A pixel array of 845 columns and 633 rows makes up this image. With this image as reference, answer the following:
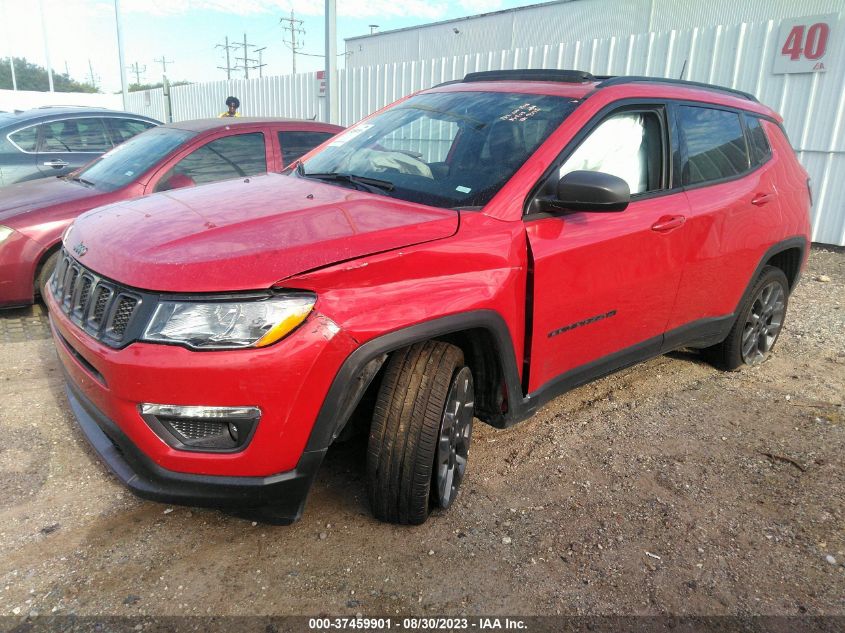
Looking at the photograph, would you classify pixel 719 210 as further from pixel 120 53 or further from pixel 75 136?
pixel 120 53

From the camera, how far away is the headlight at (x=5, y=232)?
15.2ft

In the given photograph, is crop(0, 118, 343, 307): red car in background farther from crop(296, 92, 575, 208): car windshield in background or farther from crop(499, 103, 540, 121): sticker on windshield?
crop(499, 103, 540, 121): sticker on windshield

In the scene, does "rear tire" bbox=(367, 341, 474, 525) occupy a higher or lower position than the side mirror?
lower

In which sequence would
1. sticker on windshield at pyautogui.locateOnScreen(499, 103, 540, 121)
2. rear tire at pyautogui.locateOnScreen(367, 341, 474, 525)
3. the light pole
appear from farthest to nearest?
the light pole < sticker on windshield at pyautogui.locateOnScreen(499, 103, 540, 121) < rear tire at pyautogui.locateOnScreen(367, 341, 474, 525)

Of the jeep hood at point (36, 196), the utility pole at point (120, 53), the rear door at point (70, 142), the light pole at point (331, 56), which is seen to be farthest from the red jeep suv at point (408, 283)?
the utility pole at point (120, 53)

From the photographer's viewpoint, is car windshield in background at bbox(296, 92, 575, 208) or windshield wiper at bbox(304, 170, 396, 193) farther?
windshield wiper at bbox(304, 170, 396, 193)

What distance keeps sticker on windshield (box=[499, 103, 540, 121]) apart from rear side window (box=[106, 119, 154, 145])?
5.61 meters

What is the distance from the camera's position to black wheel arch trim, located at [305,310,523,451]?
216 centimetres

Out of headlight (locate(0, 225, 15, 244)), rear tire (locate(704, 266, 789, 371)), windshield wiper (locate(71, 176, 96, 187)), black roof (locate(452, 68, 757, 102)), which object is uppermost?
black roof (locate(452, 68, 757, 102))

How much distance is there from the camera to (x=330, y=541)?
255cm

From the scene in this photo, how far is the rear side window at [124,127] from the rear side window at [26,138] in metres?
0.79

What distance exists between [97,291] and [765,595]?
266 cm

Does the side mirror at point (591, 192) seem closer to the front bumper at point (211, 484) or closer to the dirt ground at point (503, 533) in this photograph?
the dirt ground at point (503, 533)

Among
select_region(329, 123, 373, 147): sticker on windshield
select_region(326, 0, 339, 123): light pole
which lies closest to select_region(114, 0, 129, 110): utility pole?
select_region(326, 0, 339, 123): light pole
